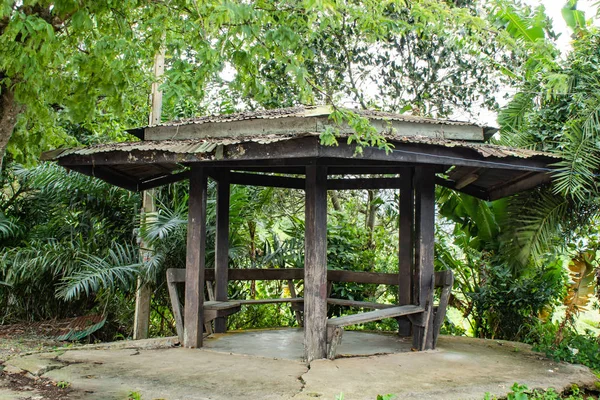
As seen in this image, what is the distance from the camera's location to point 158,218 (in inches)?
339

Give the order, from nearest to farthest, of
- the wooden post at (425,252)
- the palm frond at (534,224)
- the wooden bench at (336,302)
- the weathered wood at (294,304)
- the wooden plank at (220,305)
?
the wooden bench at (336,302), the wooden post at (425,252), the wooden plank at (220,305), the palm frond at (534,224), the weathered wood at (294,304)

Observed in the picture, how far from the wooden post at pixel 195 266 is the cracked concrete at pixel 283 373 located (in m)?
0.26

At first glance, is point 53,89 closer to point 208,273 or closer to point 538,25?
point 208,273

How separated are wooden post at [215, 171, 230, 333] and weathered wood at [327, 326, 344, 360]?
224cm

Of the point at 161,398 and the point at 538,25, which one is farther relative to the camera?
the point at 538,25

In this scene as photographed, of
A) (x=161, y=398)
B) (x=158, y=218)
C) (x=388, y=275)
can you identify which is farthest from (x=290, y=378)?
(x=158, y=218)

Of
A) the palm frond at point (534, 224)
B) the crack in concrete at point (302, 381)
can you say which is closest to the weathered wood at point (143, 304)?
the crack in concrete at point (302, 381)

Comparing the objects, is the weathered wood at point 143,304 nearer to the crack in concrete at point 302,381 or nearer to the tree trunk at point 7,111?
the tree trunk at point 7,111

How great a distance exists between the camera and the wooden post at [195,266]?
664cm

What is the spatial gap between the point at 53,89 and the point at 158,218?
125 inches

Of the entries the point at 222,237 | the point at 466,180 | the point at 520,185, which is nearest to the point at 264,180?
the point at 222,237

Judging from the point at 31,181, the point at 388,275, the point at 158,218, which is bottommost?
the point at 388,275

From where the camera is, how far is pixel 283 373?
5.37 m

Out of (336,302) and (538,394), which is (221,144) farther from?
(538,394)
